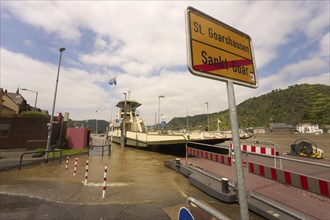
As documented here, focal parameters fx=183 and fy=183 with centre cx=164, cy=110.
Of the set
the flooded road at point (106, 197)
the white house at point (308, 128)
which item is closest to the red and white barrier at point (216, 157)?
the flooded road at point (106, 197)

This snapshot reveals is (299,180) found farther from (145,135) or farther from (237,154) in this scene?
(145,135)

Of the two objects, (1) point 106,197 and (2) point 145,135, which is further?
(2) point 145,135

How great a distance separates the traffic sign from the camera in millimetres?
1513

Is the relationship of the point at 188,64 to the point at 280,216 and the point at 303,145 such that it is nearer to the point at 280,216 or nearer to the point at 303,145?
the point at 280,216

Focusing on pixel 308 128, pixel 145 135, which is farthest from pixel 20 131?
pixel 308 128

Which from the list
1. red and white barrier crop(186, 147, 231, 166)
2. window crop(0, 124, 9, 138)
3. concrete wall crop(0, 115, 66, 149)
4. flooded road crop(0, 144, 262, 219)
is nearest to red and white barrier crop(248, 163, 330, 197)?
flooded road crop(0, 144, 262, 219)

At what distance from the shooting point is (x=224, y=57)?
1.69 m

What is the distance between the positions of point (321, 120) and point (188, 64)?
141m

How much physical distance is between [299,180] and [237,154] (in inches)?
129

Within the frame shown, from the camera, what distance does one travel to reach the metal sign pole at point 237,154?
4.47 feet

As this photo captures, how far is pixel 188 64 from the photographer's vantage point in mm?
1438

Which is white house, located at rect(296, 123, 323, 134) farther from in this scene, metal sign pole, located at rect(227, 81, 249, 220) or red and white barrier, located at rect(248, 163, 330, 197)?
metal sign pole, located at rect(227, 81, 249, 220)

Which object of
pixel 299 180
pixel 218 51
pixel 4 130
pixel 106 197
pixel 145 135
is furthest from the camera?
pixel 145 135

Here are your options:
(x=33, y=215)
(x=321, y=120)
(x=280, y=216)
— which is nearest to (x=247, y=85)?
(x=280, y=216)
